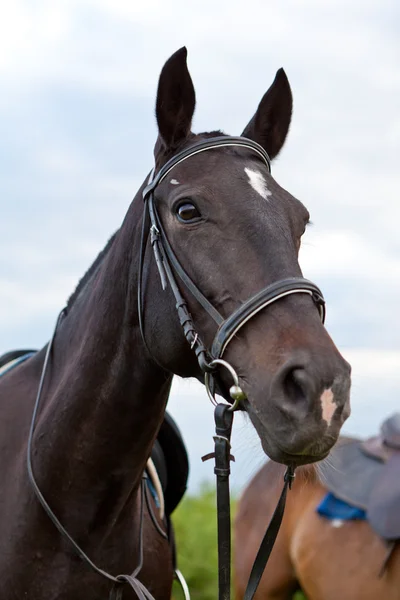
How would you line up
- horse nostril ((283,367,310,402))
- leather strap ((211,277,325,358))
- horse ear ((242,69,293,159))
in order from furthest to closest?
horse ear ((242,69,293,159)) → leather strap ((211,277,325,358)) → horse nostril ((283,367,310,402))

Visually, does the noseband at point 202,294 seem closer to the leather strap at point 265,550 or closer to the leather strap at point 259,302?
the leather strap at point 259,302

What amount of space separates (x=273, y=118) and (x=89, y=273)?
1030 mm

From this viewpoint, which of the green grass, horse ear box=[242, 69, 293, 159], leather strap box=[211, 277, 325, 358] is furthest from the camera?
the green grass

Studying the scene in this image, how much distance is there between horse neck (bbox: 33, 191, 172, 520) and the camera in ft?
9.72

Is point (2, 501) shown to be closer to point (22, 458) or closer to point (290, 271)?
point (22, 458)

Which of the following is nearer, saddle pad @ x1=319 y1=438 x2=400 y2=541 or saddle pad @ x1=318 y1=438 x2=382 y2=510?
saddle pad @ x1=319 y1=438 x2=400 y2=541

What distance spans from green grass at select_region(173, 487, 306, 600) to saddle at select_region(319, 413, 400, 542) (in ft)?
5.90

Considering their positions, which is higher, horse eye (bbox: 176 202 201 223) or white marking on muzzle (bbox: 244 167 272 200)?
white marking on muzzle (bbox: 244 167 272 200)

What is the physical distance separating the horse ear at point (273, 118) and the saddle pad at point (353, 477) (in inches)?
117

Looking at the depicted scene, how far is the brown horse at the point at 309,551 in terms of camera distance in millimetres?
5406

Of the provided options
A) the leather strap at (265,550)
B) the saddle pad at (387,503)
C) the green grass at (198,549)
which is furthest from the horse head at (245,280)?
the green grass at (198,549)

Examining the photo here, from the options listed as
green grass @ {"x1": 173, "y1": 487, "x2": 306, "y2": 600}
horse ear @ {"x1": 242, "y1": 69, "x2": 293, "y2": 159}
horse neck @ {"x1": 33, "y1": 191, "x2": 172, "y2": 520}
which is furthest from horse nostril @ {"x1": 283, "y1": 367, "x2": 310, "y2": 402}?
green grass @ {"x1": 173, "y1": 487, "x2": 306, "y2": 600}

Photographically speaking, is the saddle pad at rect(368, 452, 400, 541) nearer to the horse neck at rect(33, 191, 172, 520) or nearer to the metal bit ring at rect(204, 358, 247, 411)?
the horse neck at rect(33, 191, 172, 520)

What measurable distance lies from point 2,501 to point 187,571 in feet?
17.0
